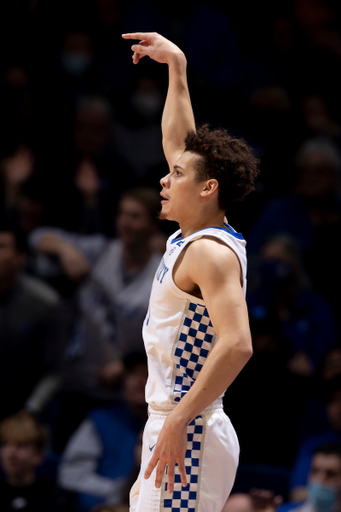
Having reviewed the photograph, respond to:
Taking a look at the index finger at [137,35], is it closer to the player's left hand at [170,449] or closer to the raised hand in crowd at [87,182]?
the player's left hand at [170,449]

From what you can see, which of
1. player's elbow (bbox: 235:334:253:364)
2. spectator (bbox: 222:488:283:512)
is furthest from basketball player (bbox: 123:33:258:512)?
spectator (bbox: 222:488:283:512)

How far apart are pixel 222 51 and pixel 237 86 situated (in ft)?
1.36

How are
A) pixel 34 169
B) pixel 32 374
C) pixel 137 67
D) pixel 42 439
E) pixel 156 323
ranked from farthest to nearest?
pixel 137 67 < pixel 34 169 < pixel 32 374 < pixel 42 439 < pixel 156 323

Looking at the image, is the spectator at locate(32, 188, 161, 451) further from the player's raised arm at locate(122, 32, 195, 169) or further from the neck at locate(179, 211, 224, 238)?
the neck at locate(179, 211, 224, 238)

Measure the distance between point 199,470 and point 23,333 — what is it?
3497mm

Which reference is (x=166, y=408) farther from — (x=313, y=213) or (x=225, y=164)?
(x=313, y=213)

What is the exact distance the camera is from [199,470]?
249 cm

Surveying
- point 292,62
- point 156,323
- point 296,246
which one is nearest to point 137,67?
point 292,62

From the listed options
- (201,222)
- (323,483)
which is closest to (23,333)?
(323,483)

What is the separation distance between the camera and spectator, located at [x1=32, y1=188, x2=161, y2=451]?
576 cm

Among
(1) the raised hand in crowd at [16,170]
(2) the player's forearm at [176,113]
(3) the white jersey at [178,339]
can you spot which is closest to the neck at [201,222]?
(3) the white jersey at [178,339]

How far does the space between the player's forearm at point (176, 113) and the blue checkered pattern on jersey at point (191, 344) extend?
783mm

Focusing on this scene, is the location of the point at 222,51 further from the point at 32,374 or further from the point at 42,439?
the point at 42,439

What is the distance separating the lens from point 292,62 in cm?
798
